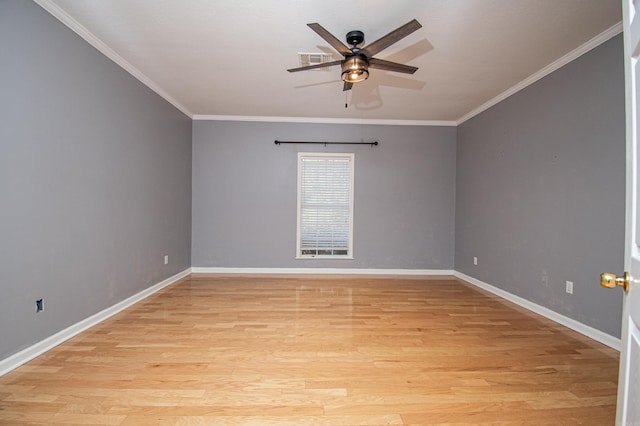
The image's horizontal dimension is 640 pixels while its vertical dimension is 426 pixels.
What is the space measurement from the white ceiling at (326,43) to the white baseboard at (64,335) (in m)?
2.54

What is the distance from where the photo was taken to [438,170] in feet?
16.0

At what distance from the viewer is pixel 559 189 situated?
285cm

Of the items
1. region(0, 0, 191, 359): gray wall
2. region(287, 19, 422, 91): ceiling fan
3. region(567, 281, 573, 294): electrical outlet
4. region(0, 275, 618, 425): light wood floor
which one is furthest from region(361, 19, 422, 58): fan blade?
region(567, 281, 573, 294): electrical outlet

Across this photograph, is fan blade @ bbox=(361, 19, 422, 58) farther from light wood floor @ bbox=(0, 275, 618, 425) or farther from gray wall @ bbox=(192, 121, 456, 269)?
gray wall @ bbox=(192, 121, 456, 269)

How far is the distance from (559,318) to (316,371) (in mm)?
2604

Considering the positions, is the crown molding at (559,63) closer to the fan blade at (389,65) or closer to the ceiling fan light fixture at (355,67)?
the fan blade at (389,65)

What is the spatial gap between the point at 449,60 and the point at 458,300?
9.16 ft

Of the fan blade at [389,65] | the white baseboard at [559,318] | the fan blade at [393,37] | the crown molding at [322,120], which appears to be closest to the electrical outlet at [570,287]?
the white baseboard at [559,318]

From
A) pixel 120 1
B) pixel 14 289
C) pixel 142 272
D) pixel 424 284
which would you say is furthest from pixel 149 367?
Result: pixel 424 284

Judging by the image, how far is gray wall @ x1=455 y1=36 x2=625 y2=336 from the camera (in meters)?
2.34

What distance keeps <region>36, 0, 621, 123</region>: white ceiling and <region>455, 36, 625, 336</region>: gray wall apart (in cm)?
32

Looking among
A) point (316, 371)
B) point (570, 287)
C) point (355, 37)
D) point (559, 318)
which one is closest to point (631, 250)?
point (316, 371)

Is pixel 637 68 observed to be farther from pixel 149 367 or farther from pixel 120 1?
pixel 120 1

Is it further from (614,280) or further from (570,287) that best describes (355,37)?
(570,287)
